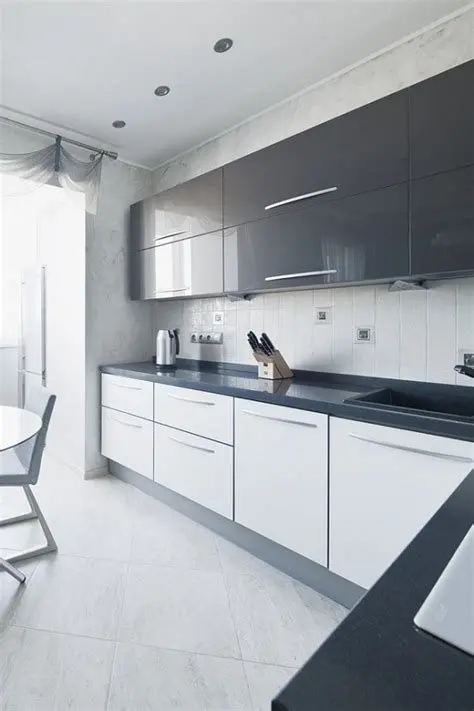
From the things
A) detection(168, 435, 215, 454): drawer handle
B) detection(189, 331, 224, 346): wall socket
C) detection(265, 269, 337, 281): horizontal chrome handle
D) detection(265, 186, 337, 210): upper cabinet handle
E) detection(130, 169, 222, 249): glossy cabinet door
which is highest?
detection(130, 169, 222, 249): glossy cabinet door

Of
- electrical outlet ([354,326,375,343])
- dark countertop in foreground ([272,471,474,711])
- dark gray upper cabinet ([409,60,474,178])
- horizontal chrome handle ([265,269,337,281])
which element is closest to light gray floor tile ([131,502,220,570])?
electrical outlet ([354,326,375,343])

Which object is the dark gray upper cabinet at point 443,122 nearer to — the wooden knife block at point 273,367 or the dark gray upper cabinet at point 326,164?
the dark gray upper cabinet at point 326,164

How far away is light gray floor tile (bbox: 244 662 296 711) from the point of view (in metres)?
1.29

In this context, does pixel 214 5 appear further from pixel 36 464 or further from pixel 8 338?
pixel 8 338

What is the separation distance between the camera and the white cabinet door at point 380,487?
1.36 metres

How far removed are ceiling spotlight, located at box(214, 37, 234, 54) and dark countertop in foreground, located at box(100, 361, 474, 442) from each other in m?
1.67

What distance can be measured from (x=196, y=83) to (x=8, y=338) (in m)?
3.17

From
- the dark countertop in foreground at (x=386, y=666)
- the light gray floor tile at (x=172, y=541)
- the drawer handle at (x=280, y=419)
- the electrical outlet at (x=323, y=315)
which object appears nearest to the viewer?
the dark countertop in foreground at (x=386, y=666)

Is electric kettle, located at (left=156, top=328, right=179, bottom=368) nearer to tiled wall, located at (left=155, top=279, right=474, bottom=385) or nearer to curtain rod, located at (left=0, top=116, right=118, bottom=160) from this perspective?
tiled wall, located at (left=155, top=279, right=474, bottom=385)

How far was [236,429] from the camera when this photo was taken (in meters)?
2.04

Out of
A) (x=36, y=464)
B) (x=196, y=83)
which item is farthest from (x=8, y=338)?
(x=196, y=83)

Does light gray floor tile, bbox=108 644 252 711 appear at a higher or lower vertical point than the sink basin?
lower

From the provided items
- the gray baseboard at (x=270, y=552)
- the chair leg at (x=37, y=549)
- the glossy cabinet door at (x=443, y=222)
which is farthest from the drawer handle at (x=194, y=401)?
the glossy cabinet door at (x=443, y=222)

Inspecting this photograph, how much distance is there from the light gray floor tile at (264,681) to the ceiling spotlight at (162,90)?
2.81 m
